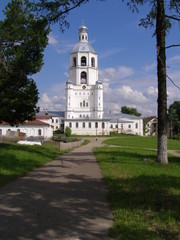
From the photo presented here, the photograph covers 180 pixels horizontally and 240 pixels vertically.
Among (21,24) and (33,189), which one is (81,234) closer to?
(33,189)

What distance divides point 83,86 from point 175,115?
35.5 metres

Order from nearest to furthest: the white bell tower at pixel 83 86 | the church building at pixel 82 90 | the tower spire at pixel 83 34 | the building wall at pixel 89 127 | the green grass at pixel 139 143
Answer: the green grass at pixel 139 143 < the building wall at pixel 89 127 < the church building at pixel 82 90 < the white bell tower at pixel 83 86 < the tower spire at pixel 83 34

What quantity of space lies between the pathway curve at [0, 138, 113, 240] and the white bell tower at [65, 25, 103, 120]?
86063mm

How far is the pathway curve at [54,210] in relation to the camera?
461 cm

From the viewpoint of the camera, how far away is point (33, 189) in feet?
26.9

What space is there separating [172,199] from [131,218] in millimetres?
1926

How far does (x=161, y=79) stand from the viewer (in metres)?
14.1

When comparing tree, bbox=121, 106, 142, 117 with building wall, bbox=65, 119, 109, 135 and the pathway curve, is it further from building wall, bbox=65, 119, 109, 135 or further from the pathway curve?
the pathway curve

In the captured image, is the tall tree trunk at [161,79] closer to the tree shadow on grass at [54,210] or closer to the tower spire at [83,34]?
the tree shadow on grass at [54,210]

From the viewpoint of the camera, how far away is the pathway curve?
4.61 m

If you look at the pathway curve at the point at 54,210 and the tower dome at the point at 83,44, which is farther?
the tower dome at the point at 83,44

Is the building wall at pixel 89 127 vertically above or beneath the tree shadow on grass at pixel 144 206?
above

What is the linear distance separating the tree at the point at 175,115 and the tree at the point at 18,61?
84.0 m

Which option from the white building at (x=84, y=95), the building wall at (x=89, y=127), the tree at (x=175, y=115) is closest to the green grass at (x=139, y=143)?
the building wall at (x=89, y=127)
